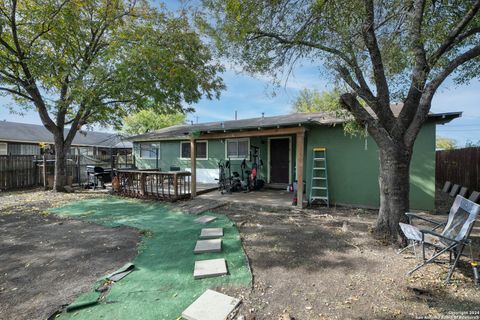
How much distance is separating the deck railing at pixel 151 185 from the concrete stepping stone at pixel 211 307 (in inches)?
214

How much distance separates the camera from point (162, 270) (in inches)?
128

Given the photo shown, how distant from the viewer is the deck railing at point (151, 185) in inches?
309

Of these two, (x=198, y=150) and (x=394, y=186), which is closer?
(x=394, y=186)

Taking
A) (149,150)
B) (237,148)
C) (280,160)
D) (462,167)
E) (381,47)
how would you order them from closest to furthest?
(381,47) → (462,167) → (280,160) → (237,148) → (149,150)

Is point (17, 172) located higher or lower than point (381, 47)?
lower

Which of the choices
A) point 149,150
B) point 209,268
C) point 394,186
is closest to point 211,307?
point 209,268

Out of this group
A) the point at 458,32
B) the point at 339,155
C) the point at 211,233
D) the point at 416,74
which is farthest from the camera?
the point at 339,155

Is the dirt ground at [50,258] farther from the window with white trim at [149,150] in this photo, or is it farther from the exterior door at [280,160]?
the window with white trim at [149,150]

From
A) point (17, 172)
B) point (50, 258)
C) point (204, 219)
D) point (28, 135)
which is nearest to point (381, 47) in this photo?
point (204, 219)

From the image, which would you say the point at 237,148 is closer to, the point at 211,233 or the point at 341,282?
the point at 211,233

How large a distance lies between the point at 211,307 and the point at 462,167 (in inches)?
418

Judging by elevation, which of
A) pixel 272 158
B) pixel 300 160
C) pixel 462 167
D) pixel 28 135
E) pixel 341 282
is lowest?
pixel 341 282

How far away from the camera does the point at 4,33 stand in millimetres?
8352

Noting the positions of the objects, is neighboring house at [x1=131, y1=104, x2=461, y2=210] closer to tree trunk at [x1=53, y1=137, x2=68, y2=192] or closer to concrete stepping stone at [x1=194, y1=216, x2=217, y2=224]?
concrete stepping stone at [x1=194, y1=216, x2=217, y2=224]
